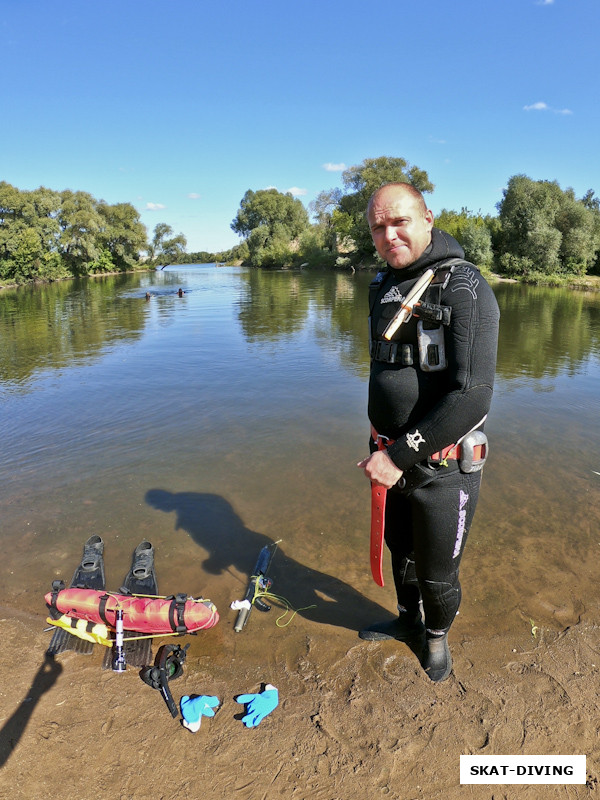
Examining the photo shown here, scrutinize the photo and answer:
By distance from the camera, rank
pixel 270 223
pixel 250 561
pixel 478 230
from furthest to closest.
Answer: pixel 270 223 < pixel 478 230 < pixel 250 561

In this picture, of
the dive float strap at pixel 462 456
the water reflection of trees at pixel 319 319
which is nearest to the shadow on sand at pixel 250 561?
the dive float strap at pixel 462 456

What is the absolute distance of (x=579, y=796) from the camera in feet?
7.90

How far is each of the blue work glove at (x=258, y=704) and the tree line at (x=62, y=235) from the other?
63.3m

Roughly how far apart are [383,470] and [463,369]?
2.28 feet

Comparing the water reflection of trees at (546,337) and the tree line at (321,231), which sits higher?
the tree line at (321,231)

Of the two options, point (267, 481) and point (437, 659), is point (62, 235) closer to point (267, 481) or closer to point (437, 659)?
point (267, 481)

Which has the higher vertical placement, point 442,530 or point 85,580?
point 442,530

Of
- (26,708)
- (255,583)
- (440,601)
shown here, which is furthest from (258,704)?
(26,708)

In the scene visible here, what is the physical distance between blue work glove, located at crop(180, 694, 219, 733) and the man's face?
9.41ft

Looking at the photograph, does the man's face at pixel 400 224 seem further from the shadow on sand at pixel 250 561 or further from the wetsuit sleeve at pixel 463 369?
the shadow on sand at pixel 250 561

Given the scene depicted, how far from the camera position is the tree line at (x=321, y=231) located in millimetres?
44219

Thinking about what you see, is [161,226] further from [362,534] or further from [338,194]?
[362,534]

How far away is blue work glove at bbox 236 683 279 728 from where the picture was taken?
286 centimetres

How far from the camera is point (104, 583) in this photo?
4.21 m
